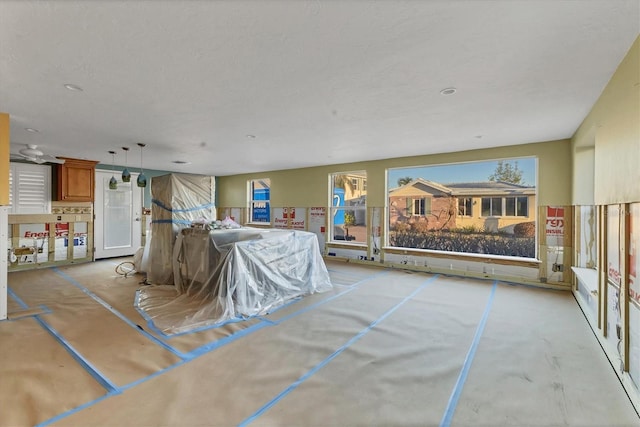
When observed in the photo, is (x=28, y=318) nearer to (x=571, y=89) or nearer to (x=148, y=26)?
(x=148, y=26)

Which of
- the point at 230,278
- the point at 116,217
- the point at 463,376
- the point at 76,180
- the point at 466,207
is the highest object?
the point at 76,180

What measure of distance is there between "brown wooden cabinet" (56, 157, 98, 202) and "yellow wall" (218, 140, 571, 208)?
375 centimetres

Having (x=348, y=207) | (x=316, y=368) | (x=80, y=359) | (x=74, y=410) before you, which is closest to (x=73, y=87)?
(x=80, y=359)

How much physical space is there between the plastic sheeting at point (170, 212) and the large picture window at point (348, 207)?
3277 mm

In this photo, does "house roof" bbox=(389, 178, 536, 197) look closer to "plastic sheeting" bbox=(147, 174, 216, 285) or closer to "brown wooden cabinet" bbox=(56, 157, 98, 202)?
"plastic sheeting" bbox=(147, 174, 216, 285)

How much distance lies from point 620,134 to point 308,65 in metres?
2.50

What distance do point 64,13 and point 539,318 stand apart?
200 inches

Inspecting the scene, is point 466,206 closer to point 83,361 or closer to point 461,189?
point 461,189

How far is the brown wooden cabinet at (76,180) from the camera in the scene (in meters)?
6.28

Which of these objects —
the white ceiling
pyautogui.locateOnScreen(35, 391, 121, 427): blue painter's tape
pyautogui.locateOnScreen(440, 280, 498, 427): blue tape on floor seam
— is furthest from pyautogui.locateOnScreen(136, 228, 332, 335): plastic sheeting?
pyautogui.locateOnScreen(440, 280, 498, 427): blue tape on floor seam

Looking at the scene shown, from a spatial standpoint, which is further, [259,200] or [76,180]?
[259,200]

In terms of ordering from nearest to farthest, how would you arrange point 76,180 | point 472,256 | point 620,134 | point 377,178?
1. point 620,134
2. point 472,256
3. point 76,180
4. point 377,178

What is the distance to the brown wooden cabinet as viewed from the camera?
6.28 m

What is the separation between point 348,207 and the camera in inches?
284
